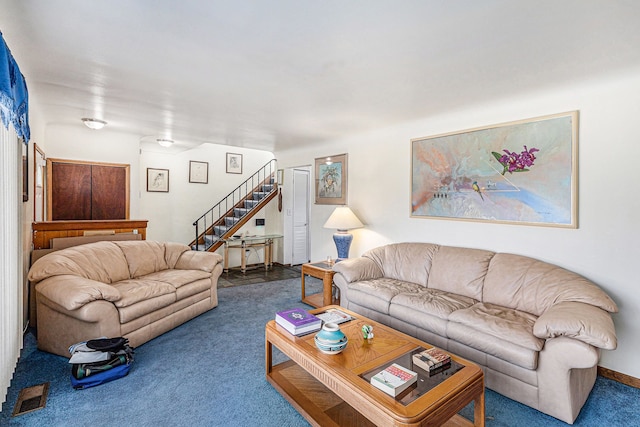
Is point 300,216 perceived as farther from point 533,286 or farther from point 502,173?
point 533,286

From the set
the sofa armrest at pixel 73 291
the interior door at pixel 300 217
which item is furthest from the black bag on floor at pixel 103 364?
the interior door at pixel 300 217

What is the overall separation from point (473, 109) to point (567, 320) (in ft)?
7.61

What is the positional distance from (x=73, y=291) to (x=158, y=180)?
470cm

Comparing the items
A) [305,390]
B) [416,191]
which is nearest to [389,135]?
[416,191]

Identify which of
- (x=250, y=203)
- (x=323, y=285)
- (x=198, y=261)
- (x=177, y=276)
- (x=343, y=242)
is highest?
(x=250, y=203)

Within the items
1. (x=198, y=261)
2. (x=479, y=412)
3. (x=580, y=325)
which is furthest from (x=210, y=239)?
(x=580, y=325)

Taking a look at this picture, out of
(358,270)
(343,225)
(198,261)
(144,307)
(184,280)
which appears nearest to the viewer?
(144,307)

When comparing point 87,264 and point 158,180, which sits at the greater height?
point 158,180

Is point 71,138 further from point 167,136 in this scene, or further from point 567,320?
point 567,320

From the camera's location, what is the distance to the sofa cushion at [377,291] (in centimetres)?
325

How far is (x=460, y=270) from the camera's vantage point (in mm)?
3352

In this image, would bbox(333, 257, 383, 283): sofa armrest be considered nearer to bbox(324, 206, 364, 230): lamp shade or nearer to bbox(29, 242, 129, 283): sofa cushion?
bbox(324, 206, 364, 230): lamp shade

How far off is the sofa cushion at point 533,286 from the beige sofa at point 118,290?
10.5 feet

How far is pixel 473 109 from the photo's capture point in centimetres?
347
